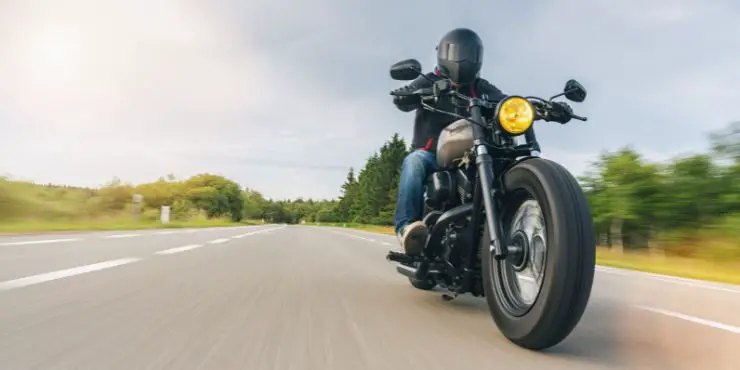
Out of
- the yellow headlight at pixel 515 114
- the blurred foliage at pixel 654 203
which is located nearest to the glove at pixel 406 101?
the yellow headlight at pixel 515 114

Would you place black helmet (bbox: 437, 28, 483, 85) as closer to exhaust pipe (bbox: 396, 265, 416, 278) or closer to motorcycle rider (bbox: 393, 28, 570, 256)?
motorcycle rider (bbox: 393, 28, 570, 256)

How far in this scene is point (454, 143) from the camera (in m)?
3.57

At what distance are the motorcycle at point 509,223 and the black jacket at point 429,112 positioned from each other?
16cm

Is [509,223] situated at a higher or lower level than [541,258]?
higher

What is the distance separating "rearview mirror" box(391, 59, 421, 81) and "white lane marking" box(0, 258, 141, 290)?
2850 millimetres

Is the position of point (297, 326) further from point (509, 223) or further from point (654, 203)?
point (654, 203)

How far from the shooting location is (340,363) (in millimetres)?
2201

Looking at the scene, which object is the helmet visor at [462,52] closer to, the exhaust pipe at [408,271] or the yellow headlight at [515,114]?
the yellow headlight at [515,114]

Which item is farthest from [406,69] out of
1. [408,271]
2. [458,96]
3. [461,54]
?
[408,271]

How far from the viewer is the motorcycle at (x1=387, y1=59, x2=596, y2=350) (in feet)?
7.76

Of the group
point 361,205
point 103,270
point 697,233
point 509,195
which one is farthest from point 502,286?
point 361,205

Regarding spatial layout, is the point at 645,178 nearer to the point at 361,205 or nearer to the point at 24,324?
the point at 24,324

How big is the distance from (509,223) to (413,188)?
3.61ft

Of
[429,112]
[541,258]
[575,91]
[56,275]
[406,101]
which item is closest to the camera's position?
[541,258]
